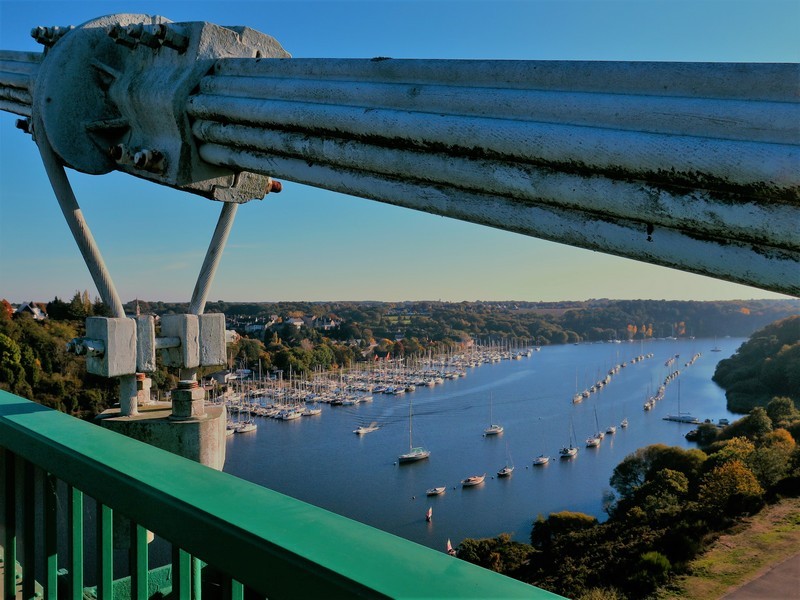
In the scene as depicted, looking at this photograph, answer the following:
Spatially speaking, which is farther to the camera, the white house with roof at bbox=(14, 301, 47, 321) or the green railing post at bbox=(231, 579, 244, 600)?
the white house with roof at bbox=(14, 301, 47, 321)

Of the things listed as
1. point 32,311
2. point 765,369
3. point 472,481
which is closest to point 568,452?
point 472,481

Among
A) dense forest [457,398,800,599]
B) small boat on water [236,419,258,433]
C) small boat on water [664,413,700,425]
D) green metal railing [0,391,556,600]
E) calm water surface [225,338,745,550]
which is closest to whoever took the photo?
green metal railing [0,391,556,600]

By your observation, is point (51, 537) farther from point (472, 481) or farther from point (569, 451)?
point (569, 451)

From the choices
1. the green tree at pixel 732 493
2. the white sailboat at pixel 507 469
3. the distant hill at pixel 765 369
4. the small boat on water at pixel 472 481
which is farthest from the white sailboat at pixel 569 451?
the distant hill at pixel 765 369

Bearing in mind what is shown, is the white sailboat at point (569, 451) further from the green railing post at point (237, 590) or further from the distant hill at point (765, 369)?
the green railing post at point (237, 590)

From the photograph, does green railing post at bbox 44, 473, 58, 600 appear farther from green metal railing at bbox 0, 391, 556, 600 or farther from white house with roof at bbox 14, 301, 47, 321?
white house with roof at bbox 14, 301, 47, 321

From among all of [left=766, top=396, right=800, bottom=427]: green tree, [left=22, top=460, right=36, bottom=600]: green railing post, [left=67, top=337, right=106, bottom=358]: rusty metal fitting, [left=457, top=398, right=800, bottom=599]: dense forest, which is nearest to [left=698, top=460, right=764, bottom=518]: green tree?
[left=457, top=398, right=800, bottom=599]: dense forest

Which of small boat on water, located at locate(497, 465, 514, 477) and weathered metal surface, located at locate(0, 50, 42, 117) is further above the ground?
weathered metal surface, located at locate(0, 50, 42, 117)
